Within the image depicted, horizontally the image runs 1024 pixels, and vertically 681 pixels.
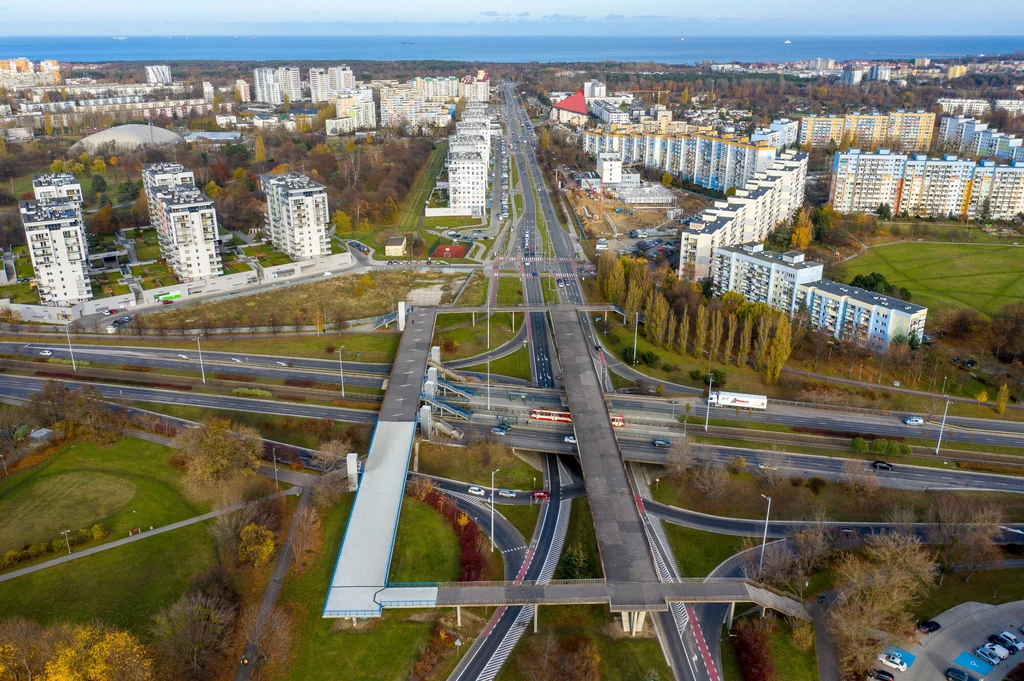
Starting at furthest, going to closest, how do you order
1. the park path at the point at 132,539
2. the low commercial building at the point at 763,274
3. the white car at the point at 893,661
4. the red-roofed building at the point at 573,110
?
A: the red-roofed building at the point at 573,110
the low commercial building at the point at 763,274
the park path at the point at 132,539
the white car at the point at 893,661

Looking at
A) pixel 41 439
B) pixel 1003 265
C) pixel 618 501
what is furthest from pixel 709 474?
pixel 1003 265

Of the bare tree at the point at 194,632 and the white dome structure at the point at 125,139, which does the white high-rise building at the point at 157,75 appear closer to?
the white dome structure at the point at 125,139

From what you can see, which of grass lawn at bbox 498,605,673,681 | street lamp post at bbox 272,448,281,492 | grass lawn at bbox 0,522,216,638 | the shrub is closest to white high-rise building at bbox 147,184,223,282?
the shrub

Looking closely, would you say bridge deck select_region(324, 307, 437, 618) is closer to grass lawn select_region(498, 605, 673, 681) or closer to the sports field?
grass lawn select_region(498, 605, 673, 681)

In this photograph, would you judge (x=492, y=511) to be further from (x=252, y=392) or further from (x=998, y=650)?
(x=998, y=650)

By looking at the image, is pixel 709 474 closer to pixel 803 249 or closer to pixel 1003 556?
pixel 1003 556

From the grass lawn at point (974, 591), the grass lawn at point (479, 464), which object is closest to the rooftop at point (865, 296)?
the grass lawn at point (974, 591)

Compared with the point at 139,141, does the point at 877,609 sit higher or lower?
lower
